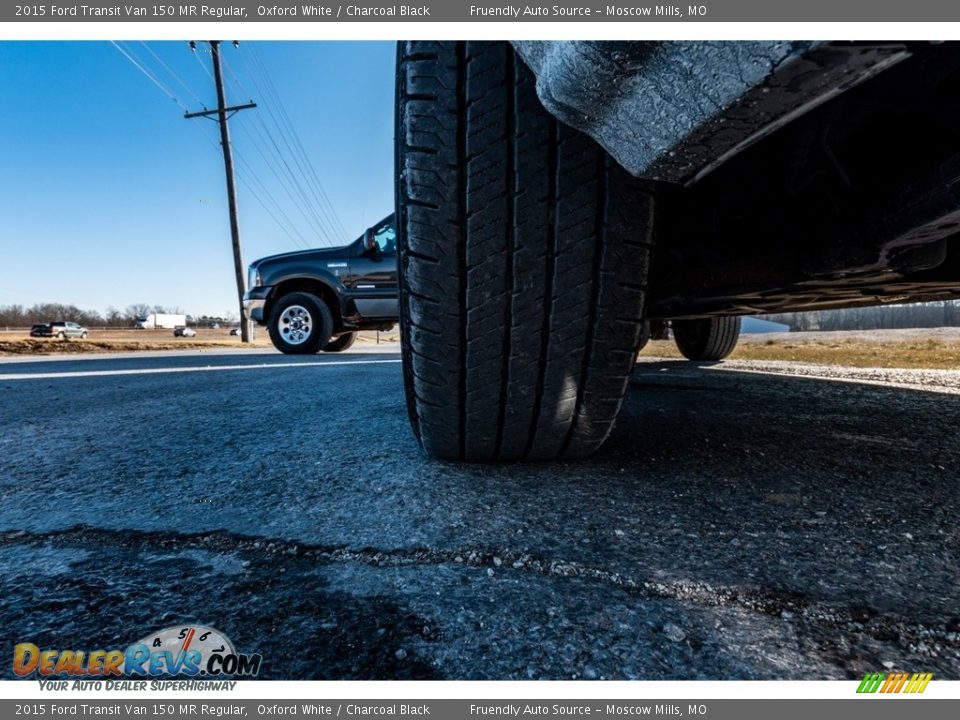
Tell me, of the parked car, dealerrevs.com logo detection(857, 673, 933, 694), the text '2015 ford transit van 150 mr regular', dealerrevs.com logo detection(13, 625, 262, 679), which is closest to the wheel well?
the text '2015 ford transit van 150 mr regular'

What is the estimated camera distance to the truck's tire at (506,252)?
86 cm

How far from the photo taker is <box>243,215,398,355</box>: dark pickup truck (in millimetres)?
5758

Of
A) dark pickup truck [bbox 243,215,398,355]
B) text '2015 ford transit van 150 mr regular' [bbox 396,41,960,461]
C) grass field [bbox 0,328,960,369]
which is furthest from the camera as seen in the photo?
dark pickup truck [bbox 243,215,398,355]

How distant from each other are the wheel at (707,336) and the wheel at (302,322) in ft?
13.0

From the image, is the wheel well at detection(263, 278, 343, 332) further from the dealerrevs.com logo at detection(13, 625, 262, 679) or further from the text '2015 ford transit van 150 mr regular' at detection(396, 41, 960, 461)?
the dealerrevs.com logo at detection(13, 625, 262, 679)

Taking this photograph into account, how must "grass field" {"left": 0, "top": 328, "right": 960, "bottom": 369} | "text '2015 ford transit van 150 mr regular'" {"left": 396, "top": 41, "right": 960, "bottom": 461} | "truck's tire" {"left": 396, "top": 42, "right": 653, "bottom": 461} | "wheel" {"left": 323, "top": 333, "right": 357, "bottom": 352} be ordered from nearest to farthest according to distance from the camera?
"text '2015 ford transit van 150 mr regular'" {"left": 396, "top": 41, "right": 960, "bottom": 461} < "truck's tire" {"left": 396, "top": 42, "right": 653, "bottom": 461} < "grass field" {"left": 0, "top": 328, "right": 960, "bottom": 369} < "wheel" {"left": 323, "top": 333, "right": 357, "bottom": 352}

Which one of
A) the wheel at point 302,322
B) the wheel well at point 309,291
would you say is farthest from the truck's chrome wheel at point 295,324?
the wheel well at point 309,291

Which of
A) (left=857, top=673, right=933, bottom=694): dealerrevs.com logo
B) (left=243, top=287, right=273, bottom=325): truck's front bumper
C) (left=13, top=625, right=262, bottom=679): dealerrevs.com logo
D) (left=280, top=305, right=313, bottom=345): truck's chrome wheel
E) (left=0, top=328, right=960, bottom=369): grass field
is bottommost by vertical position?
(left=0, top=328, right=960, bottom=369): grass field

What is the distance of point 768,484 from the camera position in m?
1.02

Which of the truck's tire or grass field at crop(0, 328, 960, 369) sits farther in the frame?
grass field at crop(0, 328, 960, 369)

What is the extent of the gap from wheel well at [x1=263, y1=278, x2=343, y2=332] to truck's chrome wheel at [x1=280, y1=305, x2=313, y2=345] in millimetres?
243

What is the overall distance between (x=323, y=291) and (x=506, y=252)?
5.53 metres
